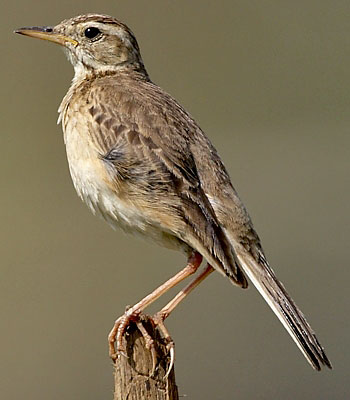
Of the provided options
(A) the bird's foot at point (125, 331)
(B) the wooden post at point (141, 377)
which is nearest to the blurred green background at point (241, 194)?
(A) the bird's foot at point (125, 331)

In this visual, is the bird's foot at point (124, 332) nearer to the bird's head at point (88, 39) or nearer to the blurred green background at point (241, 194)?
the bird's head at point (88, 39)

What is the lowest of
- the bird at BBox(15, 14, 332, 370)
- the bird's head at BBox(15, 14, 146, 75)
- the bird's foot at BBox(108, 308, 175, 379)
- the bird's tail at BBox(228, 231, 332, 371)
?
the bird's tail at BBox(228, 231, 332, 371)

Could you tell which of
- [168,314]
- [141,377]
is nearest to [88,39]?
[168,314]

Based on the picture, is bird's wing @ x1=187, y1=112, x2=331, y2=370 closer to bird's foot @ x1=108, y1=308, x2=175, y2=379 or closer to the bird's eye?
bird's foot @ x1=108, y1=308, x2=175, y2=379

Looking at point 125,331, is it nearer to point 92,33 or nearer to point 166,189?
point 166,189

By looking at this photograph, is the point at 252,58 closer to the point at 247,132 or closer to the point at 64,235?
the point at 247,132

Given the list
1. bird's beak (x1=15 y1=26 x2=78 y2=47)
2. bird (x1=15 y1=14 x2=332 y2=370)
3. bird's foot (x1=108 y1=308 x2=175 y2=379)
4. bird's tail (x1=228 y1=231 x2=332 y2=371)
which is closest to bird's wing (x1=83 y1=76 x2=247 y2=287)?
bird (x1=15 y1=14 x2=332 y2=370)

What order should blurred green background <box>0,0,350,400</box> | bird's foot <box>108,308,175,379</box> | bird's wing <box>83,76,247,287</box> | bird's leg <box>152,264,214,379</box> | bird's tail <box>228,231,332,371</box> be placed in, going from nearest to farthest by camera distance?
bird's foot <box>108,308,175,379</box> → bird's leg <box>152,264,214,379</box> → bird's tail <box>228,231,332,371</box> → bird's wing <box>83,76,247,287</box> → blurred green background <box>0,0,350,400</box>
